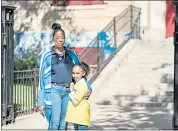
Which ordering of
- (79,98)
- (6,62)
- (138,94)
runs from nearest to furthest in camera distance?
(79,98) → (6,62) → (138,94)

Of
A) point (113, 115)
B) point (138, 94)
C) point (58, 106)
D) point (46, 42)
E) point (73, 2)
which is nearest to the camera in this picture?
point (58, 106)

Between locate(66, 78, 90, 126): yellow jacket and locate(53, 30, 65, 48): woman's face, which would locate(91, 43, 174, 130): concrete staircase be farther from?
locate(53, 30, 65, 48): woman's face

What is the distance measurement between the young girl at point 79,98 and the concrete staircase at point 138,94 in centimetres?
349

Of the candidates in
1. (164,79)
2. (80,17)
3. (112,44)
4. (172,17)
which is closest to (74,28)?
(80,17)

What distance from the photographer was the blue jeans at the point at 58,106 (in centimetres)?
679

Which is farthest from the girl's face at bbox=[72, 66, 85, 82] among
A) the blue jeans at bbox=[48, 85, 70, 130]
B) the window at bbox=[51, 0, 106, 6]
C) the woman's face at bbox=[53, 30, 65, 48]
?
the window at bbox=[51, 0, 106, 6]

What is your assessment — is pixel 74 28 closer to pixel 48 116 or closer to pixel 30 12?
pixel 30 12

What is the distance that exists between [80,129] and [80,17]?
1617 centimetres

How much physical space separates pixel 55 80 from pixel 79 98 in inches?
18.6

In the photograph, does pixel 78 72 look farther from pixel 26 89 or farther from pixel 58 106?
pixel 26 89

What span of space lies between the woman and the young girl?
0.62ft

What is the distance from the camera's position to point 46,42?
23.1m

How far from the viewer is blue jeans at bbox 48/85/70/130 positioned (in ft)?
22.3

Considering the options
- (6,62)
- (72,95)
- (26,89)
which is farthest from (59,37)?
(26,89)
